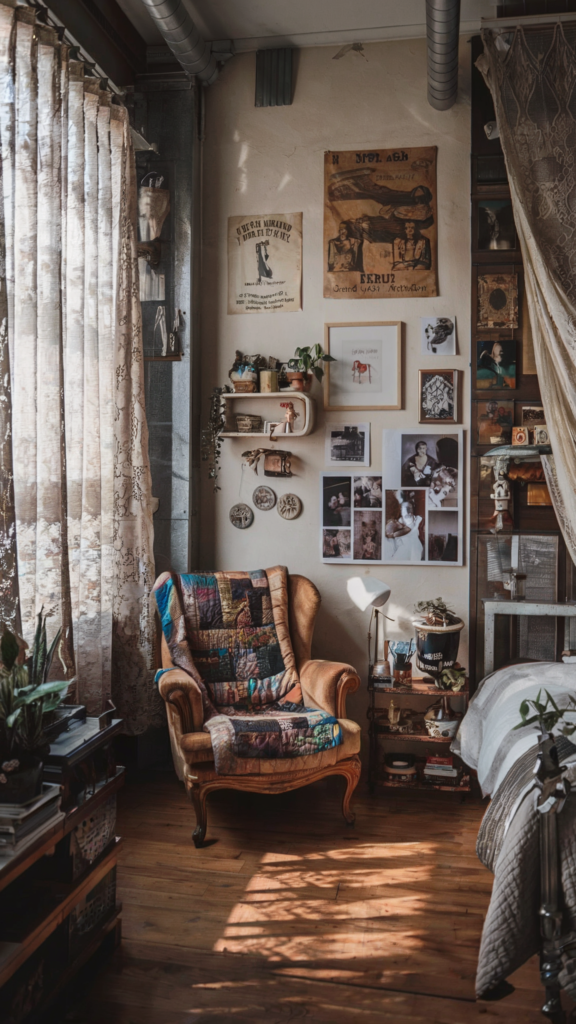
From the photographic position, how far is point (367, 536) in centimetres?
383

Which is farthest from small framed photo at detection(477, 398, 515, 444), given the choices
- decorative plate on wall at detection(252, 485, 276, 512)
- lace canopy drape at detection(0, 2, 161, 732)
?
lace canopy drape at detection(0, 2, 161, 732)

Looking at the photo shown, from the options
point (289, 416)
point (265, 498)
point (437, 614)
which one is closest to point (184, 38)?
point (289, 416)

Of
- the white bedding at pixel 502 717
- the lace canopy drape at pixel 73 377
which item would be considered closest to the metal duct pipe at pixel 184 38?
the lace canopy drape at pixel 73 377

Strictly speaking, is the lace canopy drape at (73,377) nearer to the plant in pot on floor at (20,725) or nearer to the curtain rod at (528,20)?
the plant in pot on floor at (20,725)

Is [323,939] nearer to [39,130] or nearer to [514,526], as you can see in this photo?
[514,526]

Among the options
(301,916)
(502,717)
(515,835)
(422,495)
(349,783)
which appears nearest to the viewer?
(515,835)

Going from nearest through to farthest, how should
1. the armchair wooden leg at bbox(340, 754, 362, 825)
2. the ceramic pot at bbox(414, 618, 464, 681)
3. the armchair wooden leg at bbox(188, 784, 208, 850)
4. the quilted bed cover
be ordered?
the quilted bed cover, the armchair wooden leg at bbox(188, 784, 208, 850), the armchair wooden leg at bbox(340, 754, 362, 825), the ceramic pot at bbox(414, 618, 464, 681)

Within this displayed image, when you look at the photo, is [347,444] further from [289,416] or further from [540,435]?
[540,435]

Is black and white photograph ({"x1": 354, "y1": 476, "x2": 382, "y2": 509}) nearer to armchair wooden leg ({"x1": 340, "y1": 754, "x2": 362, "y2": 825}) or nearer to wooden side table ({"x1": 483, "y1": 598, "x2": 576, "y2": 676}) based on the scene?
wooden side table ({"x1": 483, "y1": 598, "x2": 576, "y2": 676})

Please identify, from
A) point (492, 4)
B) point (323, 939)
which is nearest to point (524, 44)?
point (492, 4)

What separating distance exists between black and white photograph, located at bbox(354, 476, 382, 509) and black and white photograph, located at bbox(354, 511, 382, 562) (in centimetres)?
4

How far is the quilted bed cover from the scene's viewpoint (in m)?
1.92

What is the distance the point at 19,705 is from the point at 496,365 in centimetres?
278

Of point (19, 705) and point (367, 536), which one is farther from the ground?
point (367, 536)
